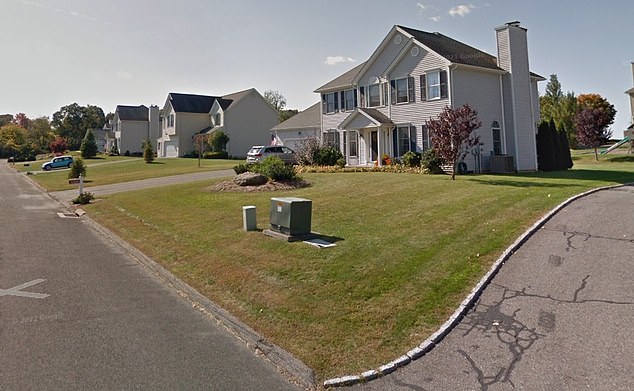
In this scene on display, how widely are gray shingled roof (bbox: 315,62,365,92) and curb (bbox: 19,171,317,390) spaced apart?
75.6 feet

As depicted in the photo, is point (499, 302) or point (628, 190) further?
point (628, 190)

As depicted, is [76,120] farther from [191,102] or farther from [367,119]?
[367,119]

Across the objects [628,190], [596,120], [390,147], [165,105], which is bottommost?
[628,190]

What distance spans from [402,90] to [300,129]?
13.6 metres

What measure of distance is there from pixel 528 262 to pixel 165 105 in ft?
180

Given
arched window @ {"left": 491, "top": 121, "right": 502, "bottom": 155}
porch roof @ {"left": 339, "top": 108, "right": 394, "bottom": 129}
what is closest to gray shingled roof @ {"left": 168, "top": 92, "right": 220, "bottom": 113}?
porch roof @ {"left": 339, "top": 108, "right": 394, "bottom": 129}

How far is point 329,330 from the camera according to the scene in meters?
5.06

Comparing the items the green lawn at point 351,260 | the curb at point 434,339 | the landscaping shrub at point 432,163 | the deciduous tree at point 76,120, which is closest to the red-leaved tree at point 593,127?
the landscaping shrub at point 432,163

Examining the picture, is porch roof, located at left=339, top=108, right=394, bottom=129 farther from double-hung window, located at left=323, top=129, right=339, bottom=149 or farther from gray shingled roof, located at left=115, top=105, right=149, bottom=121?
gray shingled roof, located at left=115, top=105, right=149, bottom=121

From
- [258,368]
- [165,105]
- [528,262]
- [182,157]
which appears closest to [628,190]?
[528,262]

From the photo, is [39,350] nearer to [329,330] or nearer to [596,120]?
[329,330]

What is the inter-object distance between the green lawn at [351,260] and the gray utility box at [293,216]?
374 millimetres

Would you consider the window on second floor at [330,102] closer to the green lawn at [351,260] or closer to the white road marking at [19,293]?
the green lawn at [351,260]

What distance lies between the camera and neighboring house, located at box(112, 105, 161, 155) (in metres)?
66.5
